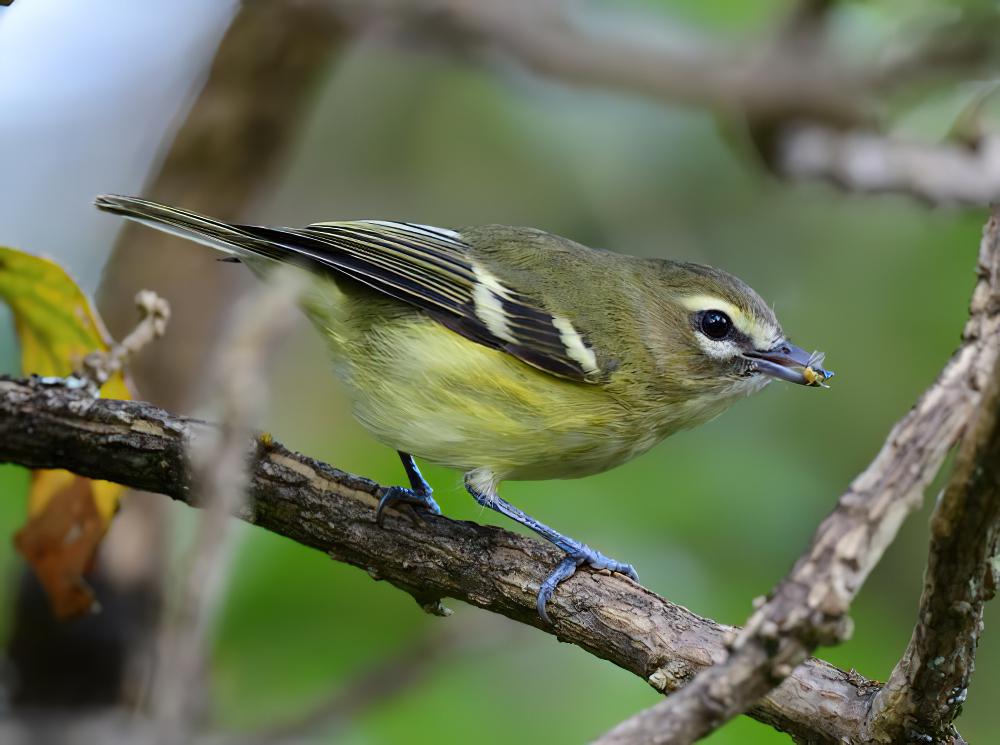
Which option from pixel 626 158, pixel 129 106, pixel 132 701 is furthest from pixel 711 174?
pixel 132 701

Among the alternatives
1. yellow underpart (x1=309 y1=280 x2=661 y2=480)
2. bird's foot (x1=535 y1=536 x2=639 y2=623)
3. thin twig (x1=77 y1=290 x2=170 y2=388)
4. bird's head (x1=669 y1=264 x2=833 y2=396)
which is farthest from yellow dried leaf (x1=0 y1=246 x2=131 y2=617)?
bird's head (x1=669 y1=264 x2=833 y2=396)

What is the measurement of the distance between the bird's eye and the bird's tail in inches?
60.1

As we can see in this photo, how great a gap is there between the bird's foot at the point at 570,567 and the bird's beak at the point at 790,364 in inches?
34.3

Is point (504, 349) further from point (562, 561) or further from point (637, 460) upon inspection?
point (637, 460)

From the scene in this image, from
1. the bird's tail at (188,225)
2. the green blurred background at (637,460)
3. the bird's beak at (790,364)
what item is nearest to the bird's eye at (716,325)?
the bird's beak at (790,364)

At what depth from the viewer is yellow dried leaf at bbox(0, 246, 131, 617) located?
318 cm

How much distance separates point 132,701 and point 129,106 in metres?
4.10

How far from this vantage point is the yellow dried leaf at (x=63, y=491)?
10.4 ft

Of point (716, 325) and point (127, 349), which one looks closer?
point (127, 349)

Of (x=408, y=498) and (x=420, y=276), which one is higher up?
(x=420, y=276)

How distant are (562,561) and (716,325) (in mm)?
1177

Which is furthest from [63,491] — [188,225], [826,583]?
[826,583]

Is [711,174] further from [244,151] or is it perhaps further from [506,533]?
[506,533]

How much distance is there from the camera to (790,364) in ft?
12.0
